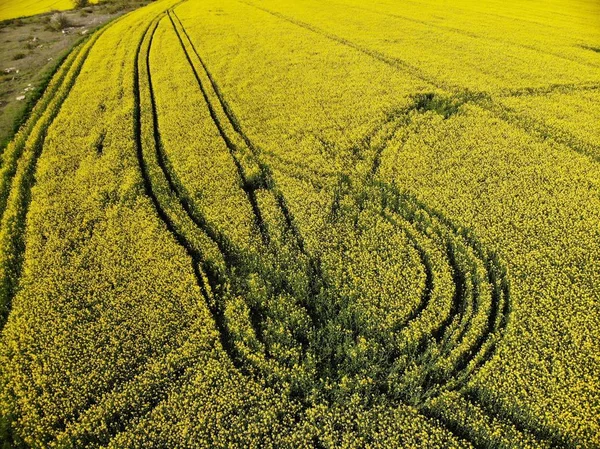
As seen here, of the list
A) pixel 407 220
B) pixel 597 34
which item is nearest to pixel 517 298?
pixel 407 220

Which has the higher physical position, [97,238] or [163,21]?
[163,21]

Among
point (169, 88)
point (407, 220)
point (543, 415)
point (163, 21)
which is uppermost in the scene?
point (163, 21)


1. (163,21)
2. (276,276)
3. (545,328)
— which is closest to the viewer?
(545,328)

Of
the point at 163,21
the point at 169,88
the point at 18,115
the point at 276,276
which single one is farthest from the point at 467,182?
the point at 163,21

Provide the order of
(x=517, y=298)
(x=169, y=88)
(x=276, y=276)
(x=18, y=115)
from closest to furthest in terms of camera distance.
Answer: (x=517, y=298)
(x=276, y=276)
(x=18, y=115)
(x=169, y=88)

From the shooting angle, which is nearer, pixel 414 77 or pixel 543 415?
pixel 543 415

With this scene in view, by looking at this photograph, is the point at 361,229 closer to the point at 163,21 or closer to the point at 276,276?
the point at 276,276
